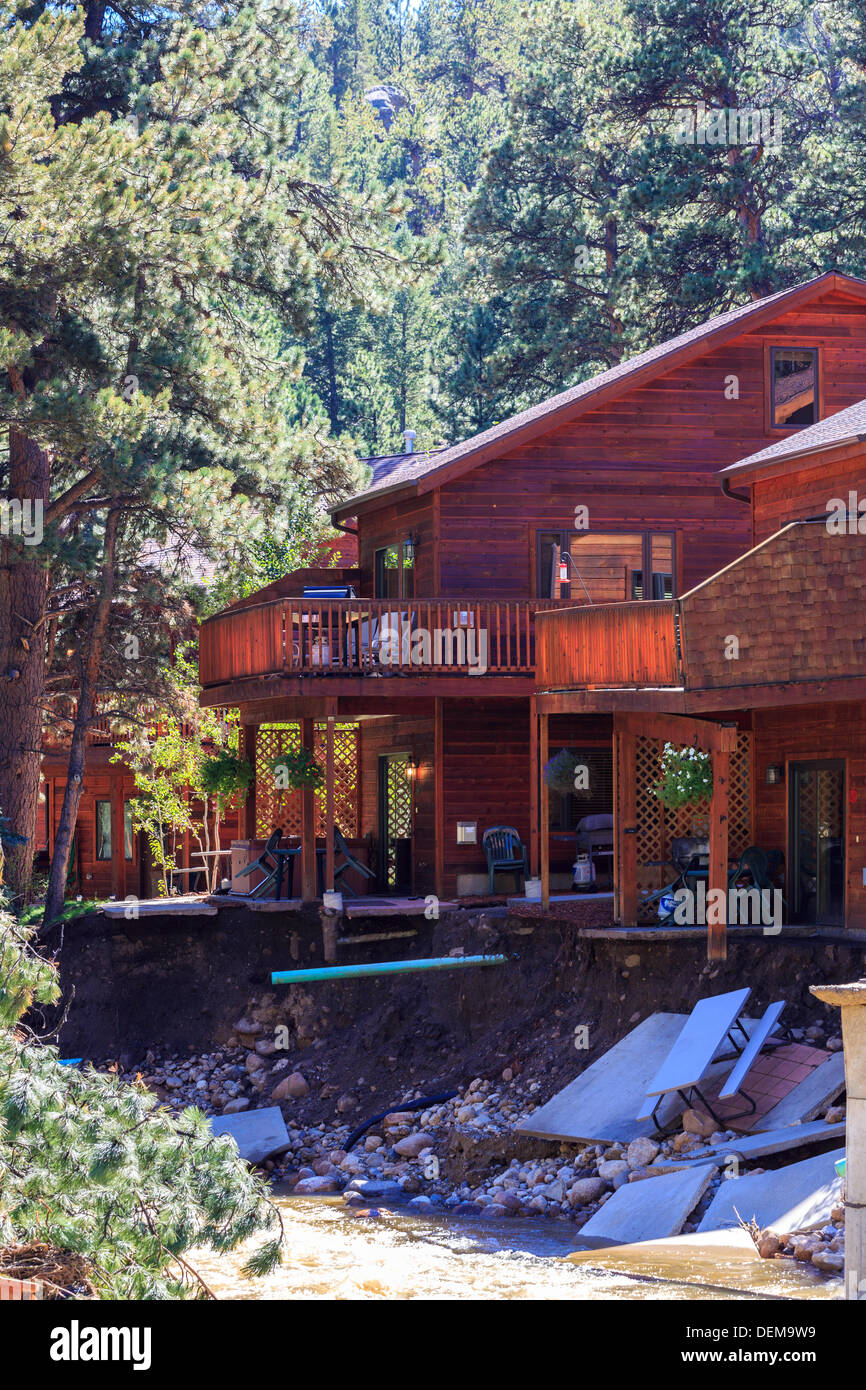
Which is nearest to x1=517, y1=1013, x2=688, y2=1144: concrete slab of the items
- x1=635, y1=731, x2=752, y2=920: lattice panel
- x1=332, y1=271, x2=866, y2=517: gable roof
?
x1=635, y1=731, x2=752, y2=920: lattice panel

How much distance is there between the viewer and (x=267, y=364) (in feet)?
95.4

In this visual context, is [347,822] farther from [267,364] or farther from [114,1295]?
[114,1295]

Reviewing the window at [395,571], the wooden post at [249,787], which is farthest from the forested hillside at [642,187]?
the wooden post at [249,787]

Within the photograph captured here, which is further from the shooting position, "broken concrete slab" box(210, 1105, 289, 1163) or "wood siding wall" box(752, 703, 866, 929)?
"broken concrete slab" box(210, 1105, 289, 1163)

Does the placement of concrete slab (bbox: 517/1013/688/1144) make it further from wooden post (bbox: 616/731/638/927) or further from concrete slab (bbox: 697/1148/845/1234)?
concrete slab (bbox: 697/1148/845/1234)

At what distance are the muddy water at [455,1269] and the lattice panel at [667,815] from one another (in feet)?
20.9

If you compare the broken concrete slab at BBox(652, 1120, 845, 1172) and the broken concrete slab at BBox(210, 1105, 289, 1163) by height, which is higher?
the broken concrete slab at BBox(652, 1120, 845, 1172)

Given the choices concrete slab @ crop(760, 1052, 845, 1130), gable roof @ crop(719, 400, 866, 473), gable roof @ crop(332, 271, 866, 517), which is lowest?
concrete slab @ crop(760, 1052, 845, 1130)

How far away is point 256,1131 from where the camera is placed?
1933 centimetres

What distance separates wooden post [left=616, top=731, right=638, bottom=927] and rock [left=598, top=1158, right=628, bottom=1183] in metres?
4.03

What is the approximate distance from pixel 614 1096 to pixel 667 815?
539 cm

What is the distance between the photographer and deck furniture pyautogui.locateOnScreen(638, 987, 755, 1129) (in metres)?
15.5

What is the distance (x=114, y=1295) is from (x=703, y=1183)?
241 inches
